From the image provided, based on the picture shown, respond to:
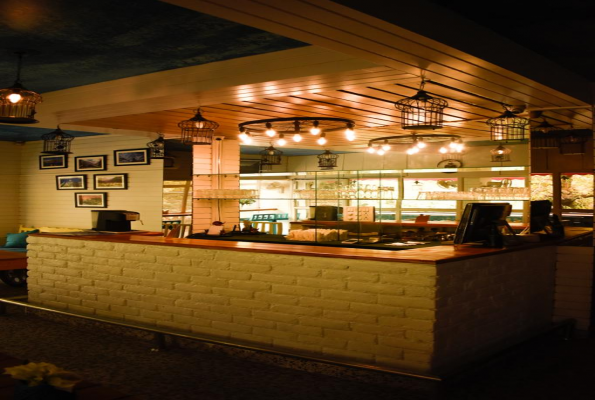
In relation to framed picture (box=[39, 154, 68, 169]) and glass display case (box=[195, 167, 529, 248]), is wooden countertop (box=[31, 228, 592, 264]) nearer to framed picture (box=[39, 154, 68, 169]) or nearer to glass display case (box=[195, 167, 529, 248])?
glass display case (box=[195, 167, 529, 248])

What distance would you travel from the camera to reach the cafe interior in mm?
4434

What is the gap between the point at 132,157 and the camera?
11.8m

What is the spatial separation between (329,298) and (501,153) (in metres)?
5.26

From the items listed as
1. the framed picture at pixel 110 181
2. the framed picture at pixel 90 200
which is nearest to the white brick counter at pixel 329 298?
the framed picture at pixel 110 181

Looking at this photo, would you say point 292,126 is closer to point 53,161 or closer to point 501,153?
point 501,153

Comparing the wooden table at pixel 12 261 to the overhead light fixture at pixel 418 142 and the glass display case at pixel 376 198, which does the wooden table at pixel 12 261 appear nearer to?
the glass display case at pixel 376 198

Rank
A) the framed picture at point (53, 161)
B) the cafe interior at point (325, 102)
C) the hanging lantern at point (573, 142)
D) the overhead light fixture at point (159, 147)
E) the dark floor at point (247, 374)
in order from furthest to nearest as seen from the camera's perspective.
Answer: the framed picture at point (53, 161)
the overhead light fixture at point (159, 147)
the hanging lantern at point (573, 142)
the cafe interior at point (325, 102)
the dark floor at point (247, 374)

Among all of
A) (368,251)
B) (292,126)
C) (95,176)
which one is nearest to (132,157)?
(95,176)

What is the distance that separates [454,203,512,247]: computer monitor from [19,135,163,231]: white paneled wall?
289 inches

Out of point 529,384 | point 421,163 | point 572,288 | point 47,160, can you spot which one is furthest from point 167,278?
point 47,160

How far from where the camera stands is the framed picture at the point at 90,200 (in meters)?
12.4

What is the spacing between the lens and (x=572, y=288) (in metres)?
6.30

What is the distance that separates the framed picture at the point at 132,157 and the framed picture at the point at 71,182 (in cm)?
115

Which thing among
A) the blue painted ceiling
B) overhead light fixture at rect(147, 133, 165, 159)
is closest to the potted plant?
the blue painted ceiling
